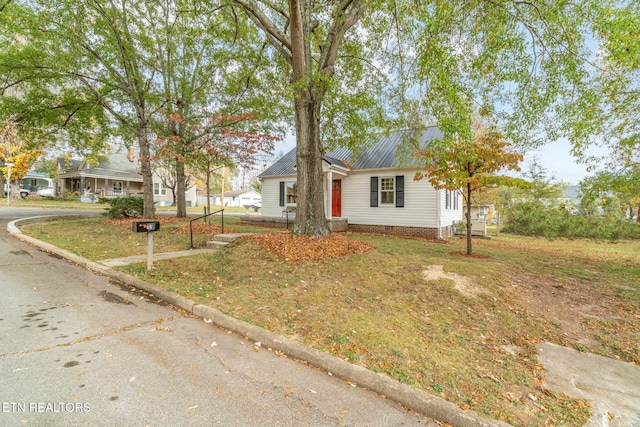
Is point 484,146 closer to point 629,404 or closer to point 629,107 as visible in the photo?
point 629,107

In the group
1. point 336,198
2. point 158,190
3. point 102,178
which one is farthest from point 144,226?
point 158,190

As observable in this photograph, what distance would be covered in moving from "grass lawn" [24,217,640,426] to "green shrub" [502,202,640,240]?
812cm

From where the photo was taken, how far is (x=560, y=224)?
14.5m

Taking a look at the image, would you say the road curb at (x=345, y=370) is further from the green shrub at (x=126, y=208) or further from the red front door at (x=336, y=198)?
the red front door at (x=336, y=198)

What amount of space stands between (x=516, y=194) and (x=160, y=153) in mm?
20500

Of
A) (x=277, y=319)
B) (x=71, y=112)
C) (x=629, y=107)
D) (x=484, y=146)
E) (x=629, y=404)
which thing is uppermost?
(x=71, y=112)

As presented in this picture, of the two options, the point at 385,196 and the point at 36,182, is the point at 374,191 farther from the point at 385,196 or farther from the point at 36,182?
the point at 36,182

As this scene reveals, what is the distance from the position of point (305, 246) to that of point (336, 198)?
27.6 ft

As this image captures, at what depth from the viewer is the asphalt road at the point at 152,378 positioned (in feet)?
7.14

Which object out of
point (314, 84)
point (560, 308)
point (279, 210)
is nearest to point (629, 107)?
point (560, 308)

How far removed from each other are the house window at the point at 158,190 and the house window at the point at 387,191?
32842 mm

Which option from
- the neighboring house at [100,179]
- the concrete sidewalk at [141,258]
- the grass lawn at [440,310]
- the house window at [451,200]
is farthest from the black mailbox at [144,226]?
the neighboring house at [100,179]

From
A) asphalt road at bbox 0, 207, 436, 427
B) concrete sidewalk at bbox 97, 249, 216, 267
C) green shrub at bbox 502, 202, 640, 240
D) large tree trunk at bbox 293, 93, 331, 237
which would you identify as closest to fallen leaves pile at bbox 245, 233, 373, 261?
large tree trunk at bbox 293, 93, 331, 237

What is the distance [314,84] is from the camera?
7.54m
